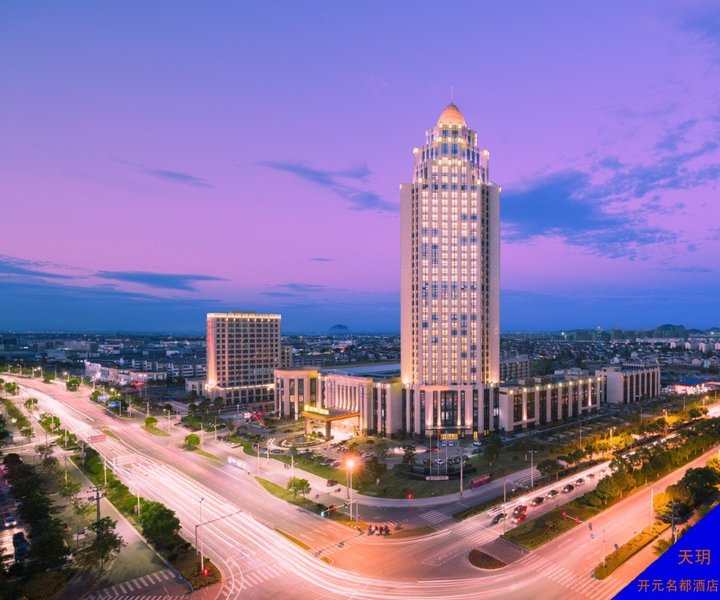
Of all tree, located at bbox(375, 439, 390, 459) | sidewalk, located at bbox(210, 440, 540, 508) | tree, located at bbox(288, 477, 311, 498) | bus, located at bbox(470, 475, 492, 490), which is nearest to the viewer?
tree, located at bbox(288, 477, 311, 498)

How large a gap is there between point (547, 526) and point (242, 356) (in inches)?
4732

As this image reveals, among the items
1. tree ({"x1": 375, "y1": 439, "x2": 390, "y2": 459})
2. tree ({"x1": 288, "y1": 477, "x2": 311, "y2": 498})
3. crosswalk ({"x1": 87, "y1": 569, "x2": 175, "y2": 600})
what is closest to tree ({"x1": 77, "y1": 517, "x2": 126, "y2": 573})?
crosswalk ({"x1": 87, "y1": 569, "x2": 175, "y2": 600})

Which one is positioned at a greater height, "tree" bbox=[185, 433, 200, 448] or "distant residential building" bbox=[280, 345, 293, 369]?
"distant residential building" bbox=[280, 345, 293, 369]

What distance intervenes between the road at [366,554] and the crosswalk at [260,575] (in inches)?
4.1

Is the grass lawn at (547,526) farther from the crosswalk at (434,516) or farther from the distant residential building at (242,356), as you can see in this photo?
the distant residential building at (242,356)

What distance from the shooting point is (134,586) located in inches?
1829

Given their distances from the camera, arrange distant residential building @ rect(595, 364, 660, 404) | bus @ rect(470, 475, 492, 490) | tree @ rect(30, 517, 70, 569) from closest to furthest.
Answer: tree @ rect(30, 517, 70, 569), bus @ rect(470, 475, 492, 490), distant residential building @ rect(595, 364, 660, 404)

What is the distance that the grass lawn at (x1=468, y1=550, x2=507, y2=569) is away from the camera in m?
48.6

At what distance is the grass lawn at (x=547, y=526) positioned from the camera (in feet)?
177

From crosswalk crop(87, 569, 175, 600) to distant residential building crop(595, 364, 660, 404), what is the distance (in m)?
126

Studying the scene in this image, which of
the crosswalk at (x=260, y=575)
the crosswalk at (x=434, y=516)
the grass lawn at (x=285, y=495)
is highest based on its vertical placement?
the crosswalk at (x=434, y=516)

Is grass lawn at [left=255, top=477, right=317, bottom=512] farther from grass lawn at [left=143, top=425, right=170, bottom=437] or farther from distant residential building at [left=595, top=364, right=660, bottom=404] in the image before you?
distant residential building at [left=595, top=364, right=660, bottom=404]

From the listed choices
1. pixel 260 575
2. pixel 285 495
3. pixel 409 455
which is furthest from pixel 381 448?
pixel 260 575

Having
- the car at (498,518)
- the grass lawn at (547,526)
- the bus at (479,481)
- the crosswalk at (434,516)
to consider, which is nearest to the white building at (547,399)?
the bus at (479,481)
